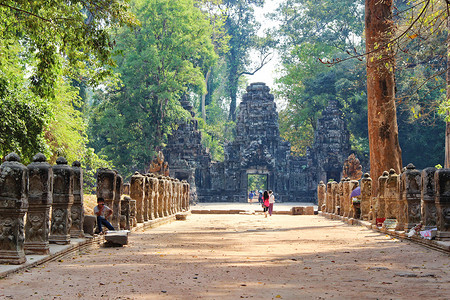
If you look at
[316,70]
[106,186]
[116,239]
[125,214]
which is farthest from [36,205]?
[316,70]

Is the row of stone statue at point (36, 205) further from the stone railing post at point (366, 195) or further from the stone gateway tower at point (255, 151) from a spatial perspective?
the stone gateway tower at point (255, 151)

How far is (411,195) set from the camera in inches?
460

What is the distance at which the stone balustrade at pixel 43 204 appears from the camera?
7062 mm

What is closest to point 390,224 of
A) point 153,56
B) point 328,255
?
point 328,255

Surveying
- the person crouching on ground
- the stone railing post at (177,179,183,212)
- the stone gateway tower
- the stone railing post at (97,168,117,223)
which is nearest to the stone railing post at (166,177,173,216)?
the stone railing post at (177,179,183,212)

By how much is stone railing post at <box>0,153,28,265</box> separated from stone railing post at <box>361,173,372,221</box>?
12434mm

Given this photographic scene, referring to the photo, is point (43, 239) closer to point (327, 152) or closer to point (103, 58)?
point (103, 58)

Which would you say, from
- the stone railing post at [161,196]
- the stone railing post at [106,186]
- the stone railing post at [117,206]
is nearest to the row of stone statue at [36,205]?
the stone railing post at [106,186]

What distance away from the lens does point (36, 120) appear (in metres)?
13.9

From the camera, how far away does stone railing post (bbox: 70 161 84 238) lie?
9.85 meters

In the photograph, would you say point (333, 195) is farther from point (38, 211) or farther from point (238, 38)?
point (238, 38)

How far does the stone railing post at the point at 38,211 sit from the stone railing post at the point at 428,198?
680cm

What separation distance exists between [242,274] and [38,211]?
3311mm

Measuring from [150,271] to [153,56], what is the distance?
30545 millimetres
